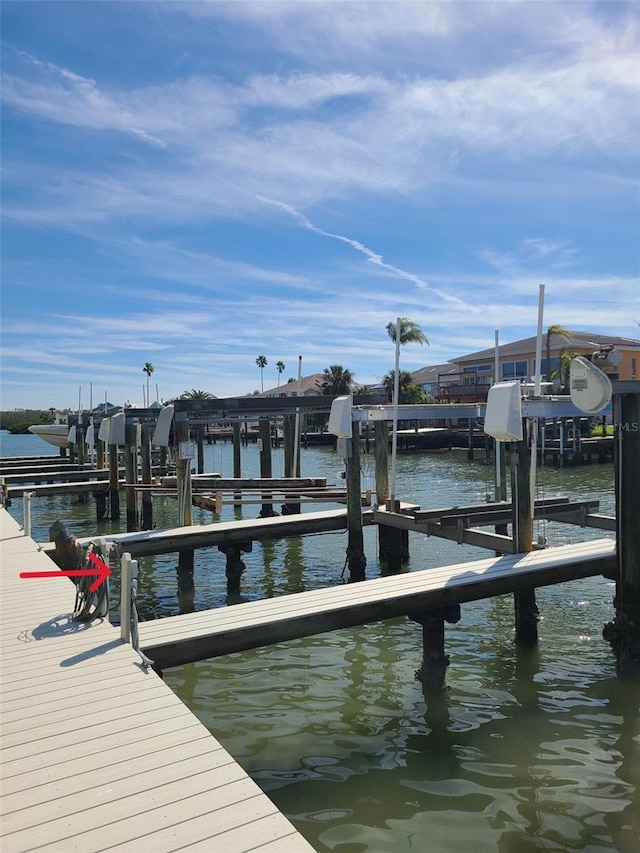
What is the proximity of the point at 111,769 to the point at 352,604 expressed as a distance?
156 inches

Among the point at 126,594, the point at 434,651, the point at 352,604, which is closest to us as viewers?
the point at 126,594

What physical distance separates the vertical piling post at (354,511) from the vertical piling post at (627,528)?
17.8 feet

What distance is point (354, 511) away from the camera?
1345 cm

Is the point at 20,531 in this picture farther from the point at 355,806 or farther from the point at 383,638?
the point at 355,806

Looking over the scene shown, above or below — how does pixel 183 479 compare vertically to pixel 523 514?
above

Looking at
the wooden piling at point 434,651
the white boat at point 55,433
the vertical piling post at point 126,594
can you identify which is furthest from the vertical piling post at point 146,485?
the white boat at point 55,433

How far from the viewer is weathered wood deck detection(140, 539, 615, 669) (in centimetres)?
684

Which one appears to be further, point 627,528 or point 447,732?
point 627,528

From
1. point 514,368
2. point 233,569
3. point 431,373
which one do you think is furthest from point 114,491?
point 431,373

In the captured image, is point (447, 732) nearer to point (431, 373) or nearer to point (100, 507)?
point (100, 507)

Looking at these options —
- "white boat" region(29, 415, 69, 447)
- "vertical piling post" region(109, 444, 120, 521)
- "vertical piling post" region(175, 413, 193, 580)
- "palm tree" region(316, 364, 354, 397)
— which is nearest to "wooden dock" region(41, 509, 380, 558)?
"vertical piling post" region(175, 413, 193, 580)

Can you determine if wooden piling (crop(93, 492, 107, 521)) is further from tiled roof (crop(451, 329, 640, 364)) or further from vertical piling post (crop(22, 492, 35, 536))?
tiled roof (crop(451, 329, 640, 364))

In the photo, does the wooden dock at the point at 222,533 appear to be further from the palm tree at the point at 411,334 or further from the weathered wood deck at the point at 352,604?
the palm tree at the point at 411,334

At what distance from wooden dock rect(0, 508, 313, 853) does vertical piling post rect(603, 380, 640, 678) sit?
610 centimetres
